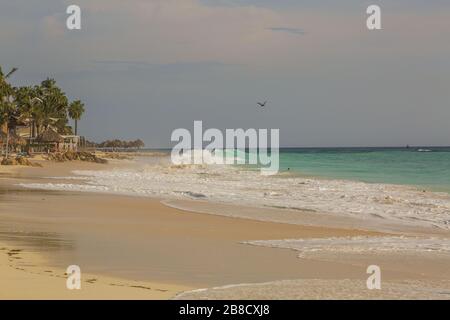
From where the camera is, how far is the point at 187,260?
10742 mm

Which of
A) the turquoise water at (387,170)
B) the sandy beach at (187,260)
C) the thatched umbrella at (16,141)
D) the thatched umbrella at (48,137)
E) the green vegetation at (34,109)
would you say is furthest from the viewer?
the thatched umbrella at (48,137)

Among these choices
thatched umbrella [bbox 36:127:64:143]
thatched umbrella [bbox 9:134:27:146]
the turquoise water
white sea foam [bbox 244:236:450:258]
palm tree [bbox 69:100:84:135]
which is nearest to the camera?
white sea foam [bbox 244:236:450:258]

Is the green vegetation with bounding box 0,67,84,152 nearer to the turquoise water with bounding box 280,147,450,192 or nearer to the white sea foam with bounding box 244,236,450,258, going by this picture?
the turquoise water with bounding box 280,147,450,192

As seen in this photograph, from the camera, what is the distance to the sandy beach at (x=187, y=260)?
818 centimetres

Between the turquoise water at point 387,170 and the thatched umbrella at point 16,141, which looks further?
the thatched umbrella at point 16,141

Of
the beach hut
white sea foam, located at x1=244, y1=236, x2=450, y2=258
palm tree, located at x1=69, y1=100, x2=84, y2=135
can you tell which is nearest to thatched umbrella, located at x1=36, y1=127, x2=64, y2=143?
the beach hut

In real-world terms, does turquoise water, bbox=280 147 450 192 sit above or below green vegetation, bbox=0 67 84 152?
below

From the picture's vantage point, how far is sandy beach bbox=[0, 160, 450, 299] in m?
8.18

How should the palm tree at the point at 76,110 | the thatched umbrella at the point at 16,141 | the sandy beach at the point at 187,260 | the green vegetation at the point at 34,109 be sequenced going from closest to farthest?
the sandy beach at the point at 187,260, the green vegetation at the point at 34,109, the thatched umbrella at the point at 16,141, the palm tree at the point at 76,110

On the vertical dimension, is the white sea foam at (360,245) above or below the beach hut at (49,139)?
below

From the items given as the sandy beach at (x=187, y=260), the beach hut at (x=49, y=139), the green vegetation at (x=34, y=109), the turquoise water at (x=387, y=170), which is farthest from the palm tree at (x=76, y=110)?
the sandy beach at (x=187, y=260)

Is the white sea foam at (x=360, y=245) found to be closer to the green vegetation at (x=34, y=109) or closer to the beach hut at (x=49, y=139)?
the green vegetation at (x=34, y=109)

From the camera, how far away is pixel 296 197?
26719 mm
